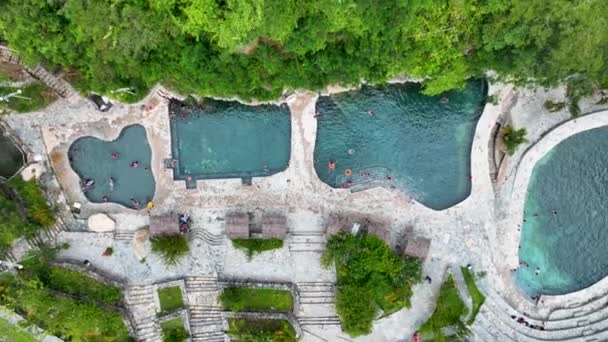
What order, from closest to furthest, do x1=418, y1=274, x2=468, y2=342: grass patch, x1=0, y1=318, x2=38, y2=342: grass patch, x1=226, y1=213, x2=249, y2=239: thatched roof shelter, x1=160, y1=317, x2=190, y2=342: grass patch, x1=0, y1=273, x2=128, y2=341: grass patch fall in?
x1=0, y1=273, x2=128, y2=341: grass patch, x1=0, y1=318, x2=38, y2=342: grass patch, x1=226, y1=213, x2=249, y2=239: thatched roof shelter, x1=418, y1=274, x2=468, y2=342: grass patch, x1=160, y1=317, x2=190, y2=342: grass patch

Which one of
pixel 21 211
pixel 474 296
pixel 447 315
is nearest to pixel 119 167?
pixel 21 211

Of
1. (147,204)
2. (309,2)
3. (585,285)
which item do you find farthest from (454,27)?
(147,204)

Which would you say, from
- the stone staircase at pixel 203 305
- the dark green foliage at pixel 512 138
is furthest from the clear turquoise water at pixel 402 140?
the stone staircase at pixel 203 305

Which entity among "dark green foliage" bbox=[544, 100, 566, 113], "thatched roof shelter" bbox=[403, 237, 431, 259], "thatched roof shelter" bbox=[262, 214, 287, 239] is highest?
"dark green foliage" bbox=[544, 100, 566, 113]

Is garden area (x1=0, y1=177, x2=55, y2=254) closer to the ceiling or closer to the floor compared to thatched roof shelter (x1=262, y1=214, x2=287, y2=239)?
closer to the ceiling

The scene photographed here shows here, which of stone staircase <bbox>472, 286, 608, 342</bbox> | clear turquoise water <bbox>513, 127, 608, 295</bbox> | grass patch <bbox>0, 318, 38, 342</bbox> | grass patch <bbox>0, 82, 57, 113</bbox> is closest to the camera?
grass patch <bbox>0, 82, 57, 113</bbox>

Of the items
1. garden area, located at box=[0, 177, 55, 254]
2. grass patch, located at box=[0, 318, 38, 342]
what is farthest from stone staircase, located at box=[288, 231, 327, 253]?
grass patch, located at box=[0, 318, 38, 342]

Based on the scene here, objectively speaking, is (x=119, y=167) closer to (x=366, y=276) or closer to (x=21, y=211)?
(x=21, y=211)

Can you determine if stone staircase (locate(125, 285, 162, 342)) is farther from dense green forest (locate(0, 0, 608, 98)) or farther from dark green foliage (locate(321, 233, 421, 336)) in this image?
dense green forest (locate(0, 0, 608, 98))
